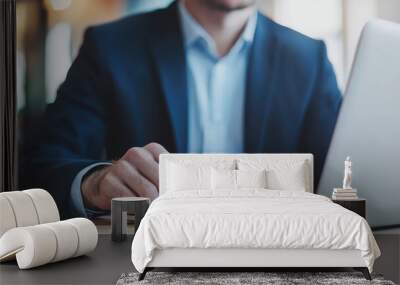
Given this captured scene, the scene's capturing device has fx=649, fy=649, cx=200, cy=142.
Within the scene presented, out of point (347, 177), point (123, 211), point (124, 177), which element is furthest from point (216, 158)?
point (347, 177)

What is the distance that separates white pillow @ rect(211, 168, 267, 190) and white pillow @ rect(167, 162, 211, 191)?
96 millimetres

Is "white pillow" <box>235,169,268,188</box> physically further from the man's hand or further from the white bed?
the white bed

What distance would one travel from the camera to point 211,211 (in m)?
4.76

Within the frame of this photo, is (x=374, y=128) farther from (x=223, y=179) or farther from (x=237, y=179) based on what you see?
(x=223, y=179)

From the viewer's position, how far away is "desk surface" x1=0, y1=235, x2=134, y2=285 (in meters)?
4.72

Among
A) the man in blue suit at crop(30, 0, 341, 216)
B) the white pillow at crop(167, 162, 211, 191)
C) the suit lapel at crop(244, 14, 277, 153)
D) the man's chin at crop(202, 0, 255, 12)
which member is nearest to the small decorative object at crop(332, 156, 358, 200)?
the man in blue suit at crop(30, 0, 341, 216)

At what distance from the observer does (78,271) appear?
16.5 ft

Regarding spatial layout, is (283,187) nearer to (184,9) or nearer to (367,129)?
(367,129)

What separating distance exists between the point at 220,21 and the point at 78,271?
11.0ft

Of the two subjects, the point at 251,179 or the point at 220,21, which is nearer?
the point at 251,179

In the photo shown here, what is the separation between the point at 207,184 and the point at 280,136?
3.78 feet

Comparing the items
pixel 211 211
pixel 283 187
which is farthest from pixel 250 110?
pixel 211 211

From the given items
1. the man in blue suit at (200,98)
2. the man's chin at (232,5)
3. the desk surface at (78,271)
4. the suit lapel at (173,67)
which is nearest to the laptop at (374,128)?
the man in blue suit at (200,98)

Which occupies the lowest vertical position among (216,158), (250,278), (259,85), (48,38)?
(250,278)
